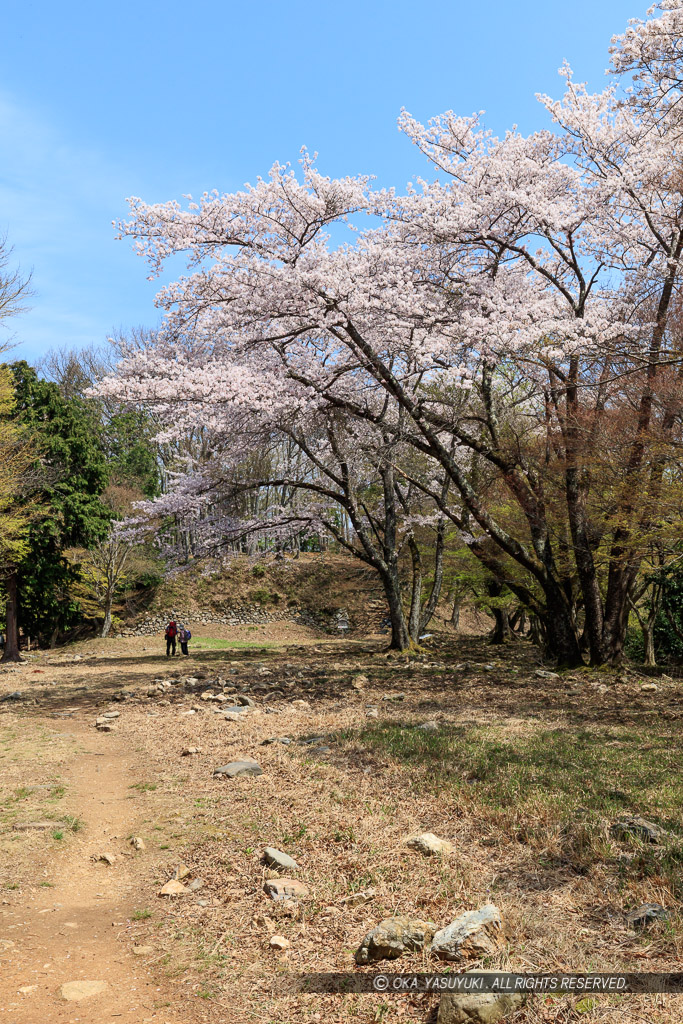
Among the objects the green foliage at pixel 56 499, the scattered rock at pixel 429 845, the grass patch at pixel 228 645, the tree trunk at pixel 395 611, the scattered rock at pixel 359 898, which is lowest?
the grass patch at pixel 228 645

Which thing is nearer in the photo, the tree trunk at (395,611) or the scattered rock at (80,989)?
the scattered rock at (80,989)

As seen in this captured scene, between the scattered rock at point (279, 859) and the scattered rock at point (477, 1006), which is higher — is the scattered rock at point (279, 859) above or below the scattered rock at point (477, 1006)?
below

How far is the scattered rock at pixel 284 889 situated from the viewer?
15.5ft

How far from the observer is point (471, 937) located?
3732mm

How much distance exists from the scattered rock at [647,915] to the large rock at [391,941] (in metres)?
1.14

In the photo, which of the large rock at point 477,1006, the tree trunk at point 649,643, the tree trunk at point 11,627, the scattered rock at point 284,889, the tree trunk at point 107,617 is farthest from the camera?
the tree trunk at point 107,617

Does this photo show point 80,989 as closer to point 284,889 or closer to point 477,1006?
point 284,889

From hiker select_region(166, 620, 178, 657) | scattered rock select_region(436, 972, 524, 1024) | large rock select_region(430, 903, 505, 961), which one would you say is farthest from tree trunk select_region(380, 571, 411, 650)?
scattered rock select_region(436, 972, 524, 1024)

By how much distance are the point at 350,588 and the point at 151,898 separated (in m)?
35.0

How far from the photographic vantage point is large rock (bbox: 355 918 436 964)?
3844 millimetres

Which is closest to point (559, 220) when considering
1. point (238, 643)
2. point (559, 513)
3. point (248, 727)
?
point (559, 513)

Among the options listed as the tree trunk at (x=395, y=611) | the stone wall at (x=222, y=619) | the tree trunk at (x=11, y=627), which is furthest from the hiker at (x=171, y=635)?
the stone wall at (x=222, y=619)

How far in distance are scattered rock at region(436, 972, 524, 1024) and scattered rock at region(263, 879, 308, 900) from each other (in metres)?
1.58

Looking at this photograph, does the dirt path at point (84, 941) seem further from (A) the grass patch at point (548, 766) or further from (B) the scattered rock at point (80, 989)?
(A) the grass patch at point (548, 766)
